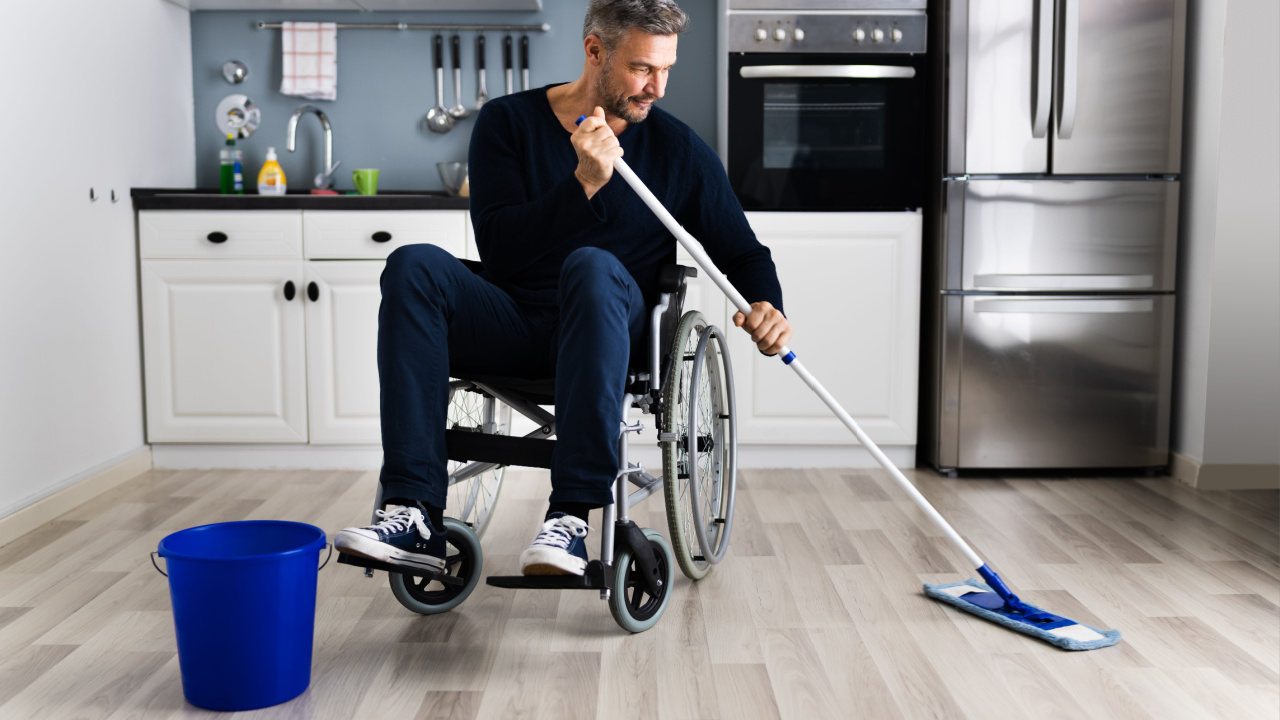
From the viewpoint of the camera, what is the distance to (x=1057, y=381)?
290cm

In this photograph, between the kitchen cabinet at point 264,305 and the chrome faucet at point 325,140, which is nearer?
the kitchen cabinet at point 264,305

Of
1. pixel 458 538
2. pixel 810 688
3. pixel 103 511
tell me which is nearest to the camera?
pixel 810 688

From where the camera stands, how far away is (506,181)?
184 centimetres

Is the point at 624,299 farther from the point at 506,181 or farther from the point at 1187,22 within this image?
the point at 1187,22

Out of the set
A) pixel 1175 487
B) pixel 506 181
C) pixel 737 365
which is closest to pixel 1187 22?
pixel 1175 487

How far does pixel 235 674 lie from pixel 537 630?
499mm

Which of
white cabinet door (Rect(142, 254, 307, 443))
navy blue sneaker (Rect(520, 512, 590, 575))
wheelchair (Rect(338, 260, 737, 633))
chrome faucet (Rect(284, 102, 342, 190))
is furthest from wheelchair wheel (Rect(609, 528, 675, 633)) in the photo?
chrome faucet (Rect(284, 102, 342, 190))

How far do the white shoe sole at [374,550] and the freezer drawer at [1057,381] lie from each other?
6.02 feet

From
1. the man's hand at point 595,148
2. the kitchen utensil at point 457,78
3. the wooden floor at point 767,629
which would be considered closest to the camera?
the wooden floor at point 767,629

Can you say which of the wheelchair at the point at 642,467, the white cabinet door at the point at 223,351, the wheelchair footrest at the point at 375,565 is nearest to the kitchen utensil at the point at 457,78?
the white cabinet door at the point at 223,351

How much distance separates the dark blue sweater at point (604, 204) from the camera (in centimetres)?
181

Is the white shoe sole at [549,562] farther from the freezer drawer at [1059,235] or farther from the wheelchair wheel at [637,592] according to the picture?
the freezer drawer at [1059,235]

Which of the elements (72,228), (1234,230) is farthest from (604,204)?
(1234,230)

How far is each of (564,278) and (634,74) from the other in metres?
0.41
